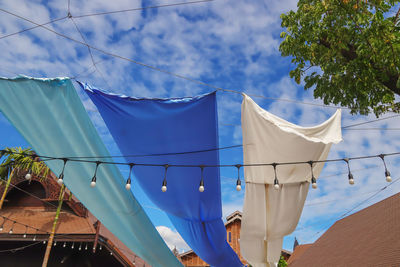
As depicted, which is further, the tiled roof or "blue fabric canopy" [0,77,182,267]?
the tiled roof

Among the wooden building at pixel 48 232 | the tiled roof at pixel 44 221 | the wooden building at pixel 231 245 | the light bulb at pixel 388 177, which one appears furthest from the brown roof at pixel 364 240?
the tiled roof at pixel 44 221

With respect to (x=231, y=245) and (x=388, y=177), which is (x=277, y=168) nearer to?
(x=388, y=177)

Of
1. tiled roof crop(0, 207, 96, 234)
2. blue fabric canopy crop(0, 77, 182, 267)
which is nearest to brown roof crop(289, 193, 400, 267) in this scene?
blue fabric canopy crop(0, 77, 182, 267)

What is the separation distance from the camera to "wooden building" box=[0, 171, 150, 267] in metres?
9.46

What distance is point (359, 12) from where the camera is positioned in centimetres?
402

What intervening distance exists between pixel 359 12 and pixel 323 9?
53 centimetres

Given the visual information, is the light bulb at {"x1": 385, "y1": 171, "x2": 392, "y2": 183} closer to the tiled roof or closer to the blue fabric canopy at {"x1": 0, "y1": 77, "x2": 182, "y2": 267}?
the blue fabric canopy at {"x1": 0, "y1": 77, "x2": 182, "y2": 267}

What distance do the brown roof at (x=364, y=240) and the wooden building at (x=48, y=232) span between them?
8216 mm

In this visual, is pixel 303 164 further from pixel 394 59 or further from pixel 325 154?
pixel 394 59

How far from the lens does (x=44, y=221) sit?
10258mm

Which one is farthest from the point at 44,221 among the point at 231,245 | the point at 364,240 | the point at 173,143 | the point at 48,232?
the point at 231,245

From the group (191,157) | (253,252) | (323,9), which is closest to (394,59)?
(323,9)

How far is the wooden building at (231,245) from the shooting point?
18812 mm

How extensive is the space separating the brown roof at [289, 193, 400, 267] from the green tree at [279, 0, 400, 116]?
567 cm
